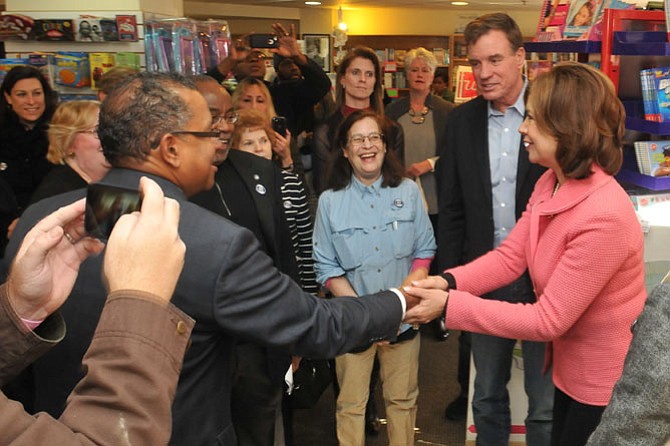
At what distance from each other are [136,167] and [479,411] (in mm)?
1753

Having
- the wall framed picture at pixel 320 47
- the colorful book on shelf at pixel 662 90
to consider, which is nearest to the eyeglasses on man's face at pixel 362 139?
the colorful book on shelf at pixel 662 90

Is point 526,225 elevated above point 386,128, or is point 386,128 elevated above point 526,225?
point 386,128

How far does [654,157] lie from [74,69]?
11.4 ft

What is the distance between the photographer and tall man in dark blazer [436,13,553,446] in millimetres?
2490

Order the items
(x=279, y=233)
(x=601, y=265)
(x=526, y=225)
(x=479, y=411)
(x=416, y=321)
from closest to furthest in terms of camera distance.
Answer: (x=601, y=265)
(x=416, y=321)
(x=526, y=225)
(x=279, y=233)
(x=479, y=411)

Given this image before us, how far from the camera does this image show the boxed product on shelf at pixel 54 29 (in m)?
4.42

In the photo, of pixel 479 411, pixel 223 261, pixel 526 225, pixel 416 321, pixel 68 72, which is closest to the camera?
pixel 223 261

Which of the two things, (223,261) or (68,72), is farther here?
(68,72)

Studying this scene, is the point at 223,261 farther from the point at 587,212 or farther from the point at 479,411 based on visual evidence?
the point at 479,411

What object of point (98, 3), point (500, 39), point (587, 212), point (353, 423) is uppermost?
point (98, 3)

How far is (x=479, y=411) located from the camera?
2684 millimetres

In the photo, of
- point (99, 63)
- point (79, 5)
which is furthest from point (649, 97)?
point (79, 5)

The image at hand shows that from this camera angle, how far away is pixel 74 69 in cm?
437

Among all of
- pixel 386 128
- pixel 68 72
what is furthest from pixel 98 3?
pixel 386 128
